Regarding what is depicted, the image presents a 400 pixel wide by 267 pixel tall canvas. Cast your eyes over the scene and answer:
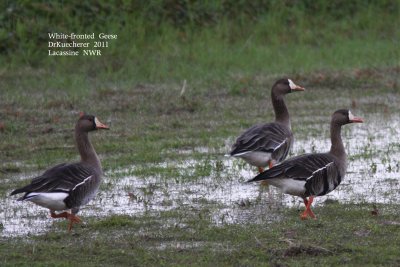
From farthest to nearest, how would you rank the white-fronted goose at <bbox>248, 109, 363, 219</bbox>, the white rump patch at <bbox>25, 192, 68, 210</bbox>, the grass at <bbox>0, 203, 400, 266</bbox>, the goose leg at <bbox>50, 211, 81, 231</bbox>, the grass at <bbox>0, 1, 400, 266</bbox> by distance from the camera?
the white-fronted goose at <bbox>248, 109, 363, 219</bbox>
the goose leg at <bbox>50, 211, 81, 231</bbox>
the white rump patch at <bbox>25, 192, 68, 210</bbox>
the grass at <bbox>0, 1, 400, 266</bbox>
the grass at <bbox>0, 203, 400, 266</bbox>

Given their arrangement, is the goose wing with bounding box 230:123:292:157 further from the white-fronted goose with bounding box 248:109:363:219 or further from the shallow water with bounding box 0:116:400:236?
the white-fronted goose with bounding box 248:109:363:219

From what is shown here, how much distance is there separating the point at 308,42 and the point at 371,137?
728cm

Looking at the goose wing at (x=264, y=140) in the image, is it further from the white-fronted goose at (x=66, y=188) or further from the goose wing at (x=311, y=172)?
the white-fronted goose at (x=66, y=188)

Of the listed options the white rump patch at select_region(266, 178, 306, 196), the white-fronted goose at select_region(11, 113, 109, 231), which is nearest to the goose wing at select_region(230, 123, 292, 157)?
the white rump patch at select_region(266, 178, 306, 196)

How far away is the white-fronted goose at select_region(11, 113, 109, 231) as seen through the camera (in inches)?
342

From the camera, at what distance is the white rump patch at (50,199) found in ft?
28.3

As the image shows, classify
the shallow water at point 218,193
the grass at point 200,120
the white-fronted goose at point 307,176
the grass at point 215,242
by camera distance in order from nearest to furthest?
the grass at point 215,242 < the grass at point 200,120 < the white-fronted goose at point 307,176 < the shallow water at point 218,193

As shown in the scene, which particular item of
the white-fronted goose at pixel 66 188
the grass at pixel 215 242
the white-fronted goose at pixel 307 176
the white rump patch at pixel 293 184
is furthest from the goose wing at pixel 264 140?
the white-fronted goose at pixel 66 188

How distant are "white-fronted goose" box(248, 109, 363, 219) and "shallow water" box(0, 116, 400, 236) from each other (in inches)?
13.1

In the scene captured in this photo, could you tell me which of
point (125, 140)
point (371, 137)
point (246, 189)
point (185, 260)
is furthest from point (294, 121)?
point (185, 260)

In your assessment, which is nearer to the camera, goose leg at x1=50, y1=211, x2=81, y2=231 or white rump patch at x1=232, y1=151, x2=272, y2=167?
goose leg at x1=50, y1=211, x2=81, y2=231

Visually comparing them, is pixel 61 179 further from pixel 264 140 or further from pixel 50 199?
pixel 264 140

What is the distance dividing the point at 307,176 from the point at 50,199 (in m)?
2.68

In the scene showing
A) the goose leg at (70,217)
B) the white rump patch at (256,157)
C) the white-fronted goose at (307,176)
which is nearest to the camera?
the goose leg at (70,217)
